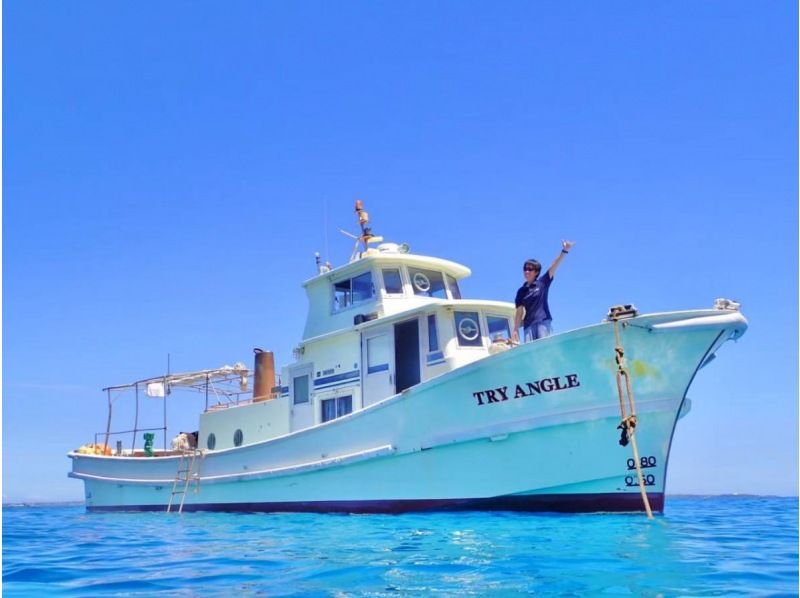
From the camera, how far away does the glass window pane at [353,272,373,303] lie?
13000 mm

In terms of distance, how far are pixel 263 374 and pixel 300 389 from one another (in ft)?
8.27

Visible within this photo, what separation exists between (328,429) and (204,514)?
12.5ft

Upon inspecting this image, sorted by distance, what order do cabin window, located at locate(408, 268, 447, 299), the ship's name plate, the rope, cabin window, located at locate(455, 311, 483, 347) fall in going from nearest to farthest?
the rope
the ship's name plate
cabin window, located at locate(455, 311, 483, 347)
cabin window, located at locate(408, 268, 447, 299)

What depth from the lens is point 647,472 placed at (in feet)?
31.1

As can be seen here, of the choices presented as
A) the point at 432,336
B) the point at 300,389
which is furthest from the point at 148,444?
the point at 432,336

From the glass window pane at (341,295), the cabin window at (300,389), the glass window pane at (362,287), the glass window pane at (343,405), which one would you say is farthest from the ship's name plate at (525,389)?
the cabin window at (300,389)

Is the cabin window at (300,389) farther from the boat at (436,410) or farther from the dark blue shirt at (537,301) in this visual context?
the dark blue shirt at (537,301)

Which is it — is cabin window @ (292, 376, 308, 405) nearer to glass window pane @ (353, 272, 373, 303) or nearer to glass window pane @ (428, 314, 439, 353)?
glass window pane @ (353, 272, 373, 303)

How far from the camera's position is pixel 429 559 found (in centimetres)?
609

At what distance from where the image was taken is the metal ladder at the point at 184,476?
570 inches

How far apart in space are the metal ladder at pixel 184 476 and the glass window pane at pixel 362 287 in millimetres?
4794

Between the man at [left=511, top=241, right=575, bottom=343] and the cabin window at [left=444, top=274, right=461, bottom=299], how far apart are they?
316cm

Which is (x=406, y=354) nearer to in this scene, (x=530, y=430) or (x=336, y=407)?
(x=336, y=407)

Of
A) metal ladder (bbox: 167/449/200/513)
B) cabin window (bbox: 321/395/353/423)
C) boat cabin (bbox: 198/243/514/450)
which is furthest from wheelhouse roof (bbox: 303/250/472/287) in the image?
metal ladder (bbox: 167/449/200/513)
